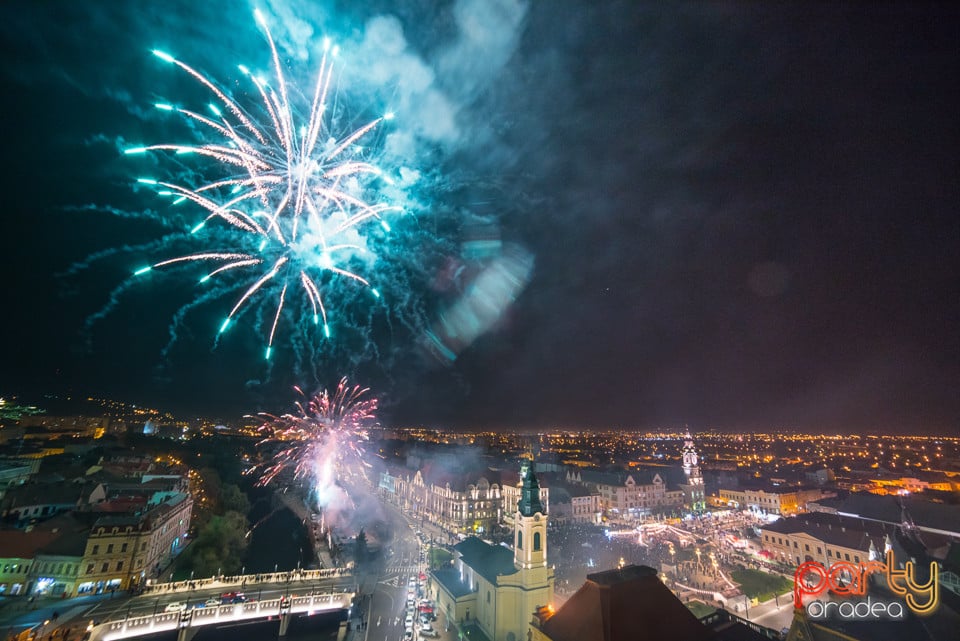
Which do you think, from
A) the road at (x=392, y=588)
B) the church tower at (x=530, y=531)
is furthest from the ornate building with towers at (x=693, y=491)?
the church tower at (x=530, y=531)

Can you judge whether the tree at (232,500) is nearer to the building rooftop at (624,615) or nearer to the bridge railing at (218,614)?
the bridge railing at (218,614)

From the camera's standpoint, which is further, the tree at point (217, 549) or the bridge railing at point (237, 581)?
the tree at point (217, 549)

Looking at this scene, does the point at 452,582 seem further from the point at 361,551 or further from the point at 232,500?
the point at 232,500

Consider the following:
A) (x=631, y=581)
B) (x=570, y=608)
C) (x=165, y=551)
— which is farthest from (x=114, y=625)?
(x=631, y=581)

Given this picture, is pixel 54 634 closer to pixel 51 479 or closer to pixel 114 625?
pixel 114 625

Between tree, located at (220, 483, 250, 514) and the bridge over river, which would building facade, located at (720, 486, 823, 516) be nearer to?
the bridge over river

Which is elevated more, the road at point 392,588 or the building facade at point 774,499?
the building facade at point 774,499

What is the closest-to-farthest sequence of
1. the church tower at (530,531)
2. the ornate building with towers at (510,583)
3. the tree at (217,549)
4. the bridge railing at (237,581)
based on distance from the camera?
the ornate building with towers at (510,583) → the church tower at (530,531) → the bridge railing at (237,581) → the tree at (217,549)

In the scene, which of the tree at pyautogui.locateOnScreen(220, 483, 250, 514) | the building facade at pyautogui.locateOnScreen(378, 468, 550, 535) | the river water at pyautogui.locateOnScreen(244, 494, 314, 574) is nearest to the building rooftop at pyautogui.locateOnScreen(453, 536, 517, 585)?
the river water at pyautogui.locateOnScreen(244, 494, 314, 574)

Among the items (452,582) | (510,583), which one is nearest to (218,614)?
(452,582)
